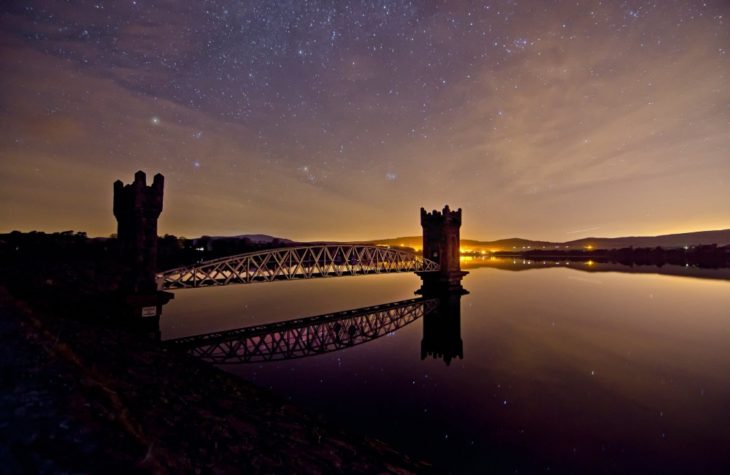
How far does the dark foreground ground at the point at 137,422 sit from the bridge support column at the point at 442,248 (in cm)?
3391

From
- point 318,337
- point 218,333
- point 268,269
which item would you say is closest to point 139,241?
point 218,333

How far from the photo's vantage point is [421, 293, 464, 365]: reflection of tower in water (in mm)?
16797

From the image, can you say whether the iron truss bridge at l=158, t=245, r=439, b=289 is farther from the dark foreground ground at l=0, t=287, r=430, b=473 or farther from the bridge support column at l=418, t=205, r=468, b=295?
the dark foreground ground at l=0, t=287, r=430, b=473

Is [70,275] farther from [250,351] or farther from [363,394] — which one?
[363,394]

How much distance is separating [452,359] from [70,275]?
20.0 m

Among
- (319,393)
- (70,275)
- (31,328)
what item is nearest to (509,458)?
(319,393)

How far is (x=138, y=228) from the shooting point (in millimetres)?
18406

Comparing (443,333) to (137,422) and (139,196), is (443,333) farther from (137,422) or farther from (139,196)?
(139,196)

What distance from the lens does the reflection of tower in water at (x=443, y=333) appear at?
16797mm

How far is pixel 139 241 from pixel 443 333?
19907 mm

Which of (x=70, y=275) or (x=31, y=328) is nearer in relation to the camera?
(x=31, y=328)

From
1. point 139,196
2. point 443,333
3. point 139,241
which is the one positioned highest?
point 139,196

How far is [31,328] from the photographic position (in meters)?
7.21

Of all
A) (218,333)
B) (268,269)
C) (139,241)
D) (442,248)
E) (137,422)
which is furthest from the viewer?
(442,248)
